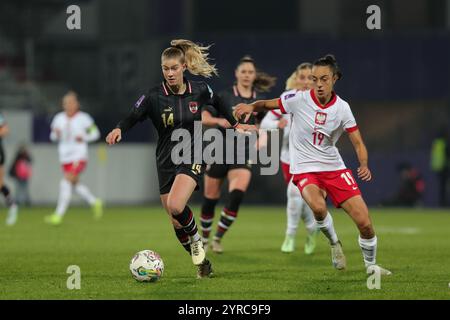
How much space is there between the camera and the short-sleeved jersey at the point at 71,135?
68.9ft

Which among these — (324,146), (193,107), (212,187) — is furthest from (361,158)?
(212,187)

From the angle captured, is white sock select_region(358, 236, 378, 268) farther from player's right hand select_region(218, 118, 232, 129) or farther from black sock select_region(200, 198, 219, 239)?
black sock select_region(200, 198, 219, 239)

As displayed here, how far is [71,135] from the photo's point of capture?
21.0 meters

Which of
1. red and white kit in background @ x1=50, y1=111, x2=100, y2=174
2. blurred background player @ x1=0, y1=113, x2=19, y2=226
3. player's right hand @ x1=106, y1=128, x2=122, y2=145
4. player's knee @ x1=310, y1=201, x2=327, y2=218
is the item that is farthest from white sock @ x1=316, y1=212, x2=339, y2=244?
red and white kit in background @ x1=50, y1=111, x2=100, y2=174

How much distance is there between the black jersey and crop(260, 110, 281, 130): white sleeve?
324cm

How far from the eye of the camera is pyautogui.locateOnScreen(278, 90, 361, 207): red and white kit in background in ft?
34.8

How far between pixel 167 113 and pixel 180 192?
869 mm

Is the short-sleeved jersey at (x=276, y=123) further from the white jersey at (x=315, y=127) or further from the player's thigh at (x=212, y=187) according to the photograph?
the white jersey at (x=315, y=127)

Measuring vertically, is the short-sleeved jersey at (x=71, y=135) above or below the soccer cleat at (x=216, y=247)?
above

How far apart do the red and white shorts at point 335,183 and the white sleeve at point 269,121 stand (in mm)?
2980

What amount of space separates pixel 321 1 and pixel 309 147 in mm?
24194

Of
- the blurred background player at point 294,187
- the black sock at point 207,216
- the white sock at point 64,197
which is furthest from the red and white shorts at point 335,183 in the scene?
the white sock at point 64,197

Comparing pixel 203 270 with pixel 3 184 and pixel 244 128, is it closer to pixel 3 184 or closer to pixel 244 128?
pixel 244 128
